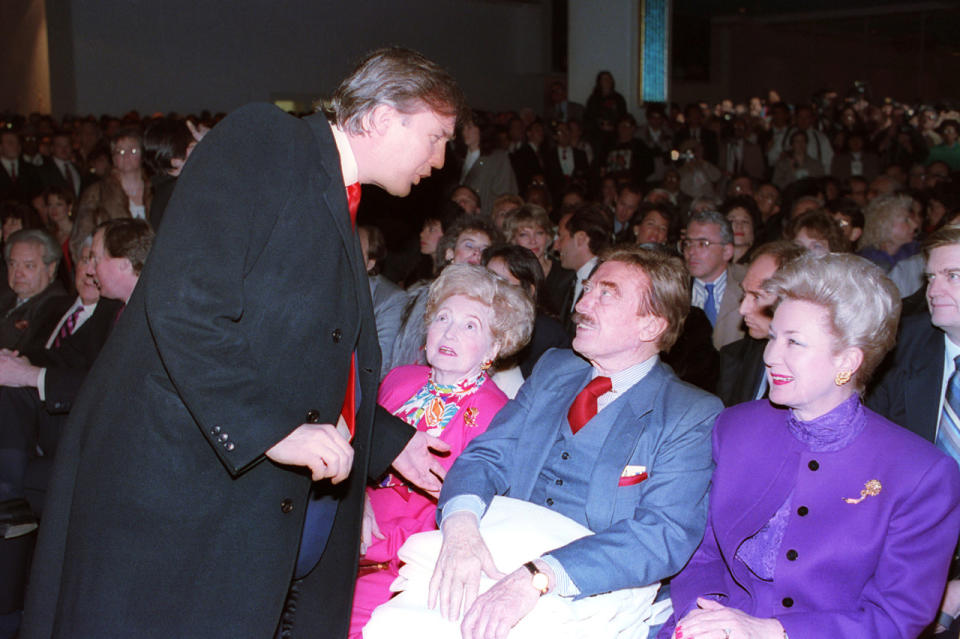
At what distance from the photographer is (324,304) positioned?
63.5 inches

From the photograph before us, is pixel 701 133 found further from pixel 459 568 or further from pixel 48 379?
pixel 459 568

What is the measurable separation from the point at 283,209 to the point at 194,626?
2.51 ft

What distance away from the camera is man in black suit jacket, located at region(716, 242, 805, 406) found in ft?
10.8

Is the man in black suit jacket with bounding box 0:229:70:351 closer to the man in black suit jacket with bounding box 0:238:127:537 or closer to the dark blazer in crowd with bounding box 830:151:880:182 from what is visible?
the man in black suit jacket with bounding box 0:238:127:537

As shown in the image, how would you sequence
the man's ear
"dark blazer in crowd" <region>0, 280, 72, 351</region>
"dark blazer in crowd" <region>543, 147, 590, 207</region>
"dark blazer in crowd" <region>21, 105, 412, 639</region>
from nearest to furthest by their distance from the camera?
"dark blazer in crowd" <region>21, 105, 412, 639</region>, the man's ear, "dark blazer in crowd" <region>0, 280, 72, 351</region>, "dark blazer in crowd" <region>543, 147, 590, 207</region>

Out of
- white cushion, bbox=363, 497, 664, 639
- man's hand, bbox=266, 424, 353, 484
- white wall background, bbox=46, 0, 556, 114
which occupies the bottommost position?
white cushion, bbox=363, 497, 664, 639

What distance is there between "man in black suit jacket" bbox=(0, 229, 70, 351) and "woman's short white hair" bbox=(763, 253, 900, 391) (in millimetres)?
3421

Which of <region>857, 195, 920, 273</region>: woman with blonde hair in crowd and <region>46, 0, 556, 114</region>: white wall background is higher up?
<region>46, 0, 556, 114</region>: white wall background

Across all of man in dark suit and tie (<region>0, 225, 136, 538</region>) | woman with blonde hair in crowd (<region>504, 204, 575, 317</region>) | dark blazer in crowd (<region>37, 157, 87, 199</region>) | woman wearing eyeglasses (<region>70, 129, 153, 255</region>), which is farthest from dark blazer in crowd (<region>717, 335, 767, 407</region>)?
dark blazer in crowd (<region>37, 157, 87, 199</region>)

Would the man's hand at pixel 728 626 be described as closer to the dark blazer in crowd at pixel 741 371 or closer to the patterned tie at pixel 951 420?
the patterned tie at pixel 951 420

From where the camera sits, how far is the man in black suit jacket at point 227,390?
148 centimetres

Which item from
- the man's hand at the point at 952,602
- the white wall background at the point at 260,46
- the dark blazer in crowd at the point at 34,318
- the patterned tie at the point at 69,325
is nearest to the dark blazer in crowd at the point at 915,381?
the man's hand at the point at 952,602

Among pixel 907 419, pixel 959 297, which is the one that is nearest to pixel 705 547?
pixel 907 419

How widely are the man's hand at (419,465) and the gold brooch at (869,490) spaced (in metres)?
0.99
